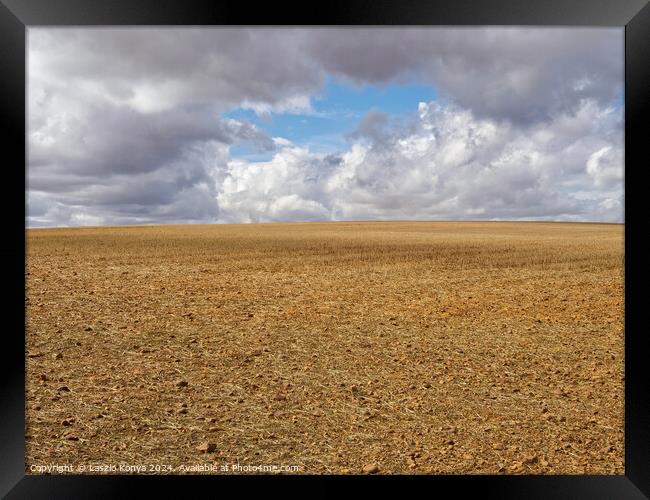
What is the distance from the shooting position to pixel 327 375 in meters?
7.09

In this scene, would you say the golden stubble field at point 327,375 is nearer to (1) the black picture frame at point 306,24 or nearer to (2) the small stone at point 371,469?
(2) the small stone at point 371,469

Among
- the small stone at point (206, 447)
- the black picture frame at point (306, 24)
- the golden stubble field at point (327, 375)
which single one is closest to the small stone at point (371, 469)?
the golden stubble field at point (327, 375)

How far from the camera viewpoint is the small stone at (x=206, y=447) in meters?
4.97

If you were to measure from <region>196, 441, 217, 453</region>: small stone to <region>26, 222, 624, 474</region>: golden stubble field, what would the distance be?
0.01m

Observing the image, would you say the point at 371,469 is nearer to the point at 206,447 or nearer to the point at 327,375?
the point at 206,447

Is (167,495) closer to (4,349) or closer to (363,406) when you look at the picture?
(4,349)

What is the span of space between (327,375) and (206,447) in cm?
246

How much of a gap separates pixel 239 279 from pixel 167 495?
11.5m

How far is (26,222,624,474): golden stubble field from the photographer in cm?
507

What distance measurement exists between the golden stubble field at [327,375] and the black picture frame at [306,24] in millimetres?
1163

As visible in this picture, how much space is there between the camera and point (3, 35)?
12.5ft

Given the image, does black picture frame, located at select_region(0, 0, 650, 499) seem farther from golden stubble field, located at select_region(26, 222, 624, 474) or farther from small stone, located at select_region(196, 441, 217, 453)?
small stone, located at select_region(196, 441, 217, 453)

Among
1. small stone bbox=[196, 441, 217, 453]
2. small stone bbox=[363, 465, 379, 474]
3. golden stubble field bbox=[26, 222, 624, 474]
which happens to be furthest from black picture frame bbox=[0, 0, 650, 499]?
small stone bbox=[196, 441, 217, 453]

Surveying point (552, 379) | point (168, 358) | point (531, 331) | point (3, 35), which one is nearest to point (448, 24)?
point (3, 35)
